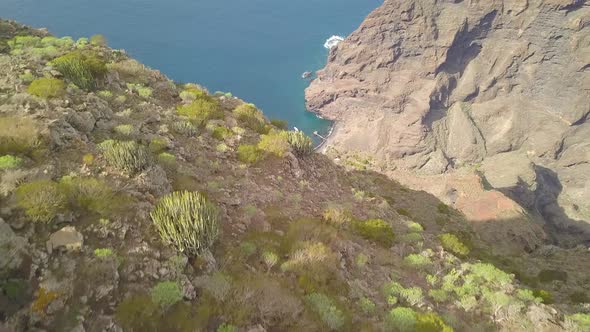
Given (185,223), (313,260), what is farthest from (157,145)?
(313,260)

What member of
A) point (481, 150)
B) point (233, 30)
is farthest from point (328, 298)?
point (233, 30)

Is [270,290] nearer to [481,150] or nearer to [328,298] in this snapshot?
[328,298]

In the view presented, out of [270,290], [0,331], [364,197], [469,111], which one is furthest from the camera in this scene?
[469,111]

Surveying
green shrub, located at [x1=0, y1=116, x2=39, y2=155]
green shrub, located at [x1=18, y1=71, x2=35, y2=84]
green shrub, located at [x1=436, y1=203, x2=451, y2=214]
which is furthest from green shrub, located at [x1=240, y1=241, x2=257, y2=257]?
green shrub, located at [x1=436, y1=203, x2=451, y2=214]

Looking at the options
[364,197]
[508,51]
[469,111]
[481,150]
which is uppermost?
[508,51]

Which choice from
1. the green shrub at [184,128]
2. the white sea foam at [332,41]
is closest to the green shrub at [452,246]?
the green shrub at [184,128]

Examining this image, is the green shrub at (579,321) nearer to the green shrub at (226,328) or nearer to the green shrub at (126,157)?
the green shrub at (226,328)

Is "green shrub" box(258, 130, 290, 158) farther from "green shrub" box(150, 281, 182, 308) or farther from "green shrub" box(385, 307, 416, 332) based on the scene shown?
"green shrub" box(150, 281, 182, 308)
